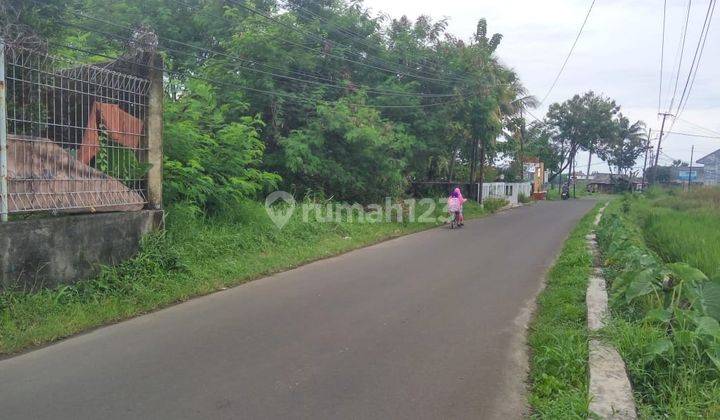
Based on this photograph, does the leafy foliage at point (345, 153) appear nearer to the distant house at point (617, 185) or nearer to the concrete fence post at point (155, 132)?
the concrete fence post at point (155, 132)

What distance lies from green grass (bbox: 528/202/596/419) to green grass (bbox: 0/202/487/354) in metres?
4.17

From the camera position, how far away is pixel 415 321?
5797 millimetres

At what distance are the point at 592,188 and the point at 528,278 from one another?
76.0 metres

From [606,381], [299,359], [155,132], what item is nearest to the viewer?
[606,381]

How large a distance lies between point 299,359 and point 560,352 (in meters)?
2.23

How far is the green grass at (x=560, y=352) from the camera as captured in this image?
11.9ft

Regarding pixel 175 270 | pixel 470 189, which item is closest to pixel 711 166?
pixel 470 189

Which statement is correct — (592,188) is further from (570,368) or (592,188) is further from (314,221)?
(570,368)

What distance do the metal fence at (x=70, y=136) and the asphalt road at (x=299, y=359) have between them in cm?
184

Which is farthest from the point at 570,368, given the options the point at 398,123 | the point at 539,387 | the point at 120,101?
the point at 398,123

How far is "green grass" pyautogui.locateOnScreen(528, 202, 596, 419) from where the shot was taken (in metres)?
3.62
